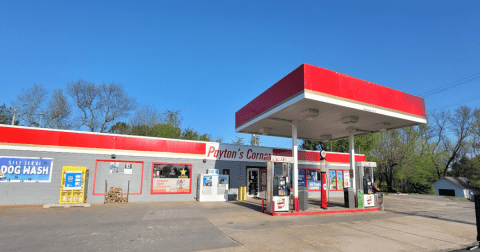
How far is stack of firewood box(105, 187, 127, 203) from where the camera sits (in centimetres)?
1449

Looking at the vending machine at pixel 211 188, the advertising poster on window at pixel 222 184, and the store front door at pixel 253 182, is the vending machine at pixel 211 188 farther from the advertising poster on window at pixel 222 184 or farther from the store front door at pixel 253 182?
the store front door at pixel 253 182

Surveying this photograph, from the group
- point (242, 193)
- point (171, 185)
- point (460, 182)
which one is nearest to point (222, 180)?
point (242, 193)

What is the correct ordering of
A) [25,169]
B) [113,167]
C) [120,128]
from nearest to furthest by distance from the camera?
[25,169] < [113,167] < [120,128]

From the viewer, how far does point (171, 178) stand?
16.2 metres

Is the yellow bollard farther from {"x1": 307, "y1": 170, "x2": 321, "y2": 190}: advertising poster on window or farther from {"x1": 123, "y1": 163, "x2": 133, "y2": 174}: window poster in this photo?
{"x1": 123, "y1": 163, "x2": 133, "y2": 174}: window poster

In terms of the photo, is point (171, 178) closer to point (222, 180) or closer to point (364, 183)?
point (222, 180)

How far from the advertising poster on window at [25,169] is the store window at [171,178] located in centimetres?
571

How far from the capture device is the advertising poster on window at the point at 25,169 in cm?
1293

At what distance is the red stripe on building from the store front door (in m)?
4.29

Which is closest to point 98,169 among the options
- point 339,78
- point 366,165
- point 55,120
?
point 339,78

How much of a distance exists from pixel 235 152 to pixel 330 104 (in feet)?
31.7

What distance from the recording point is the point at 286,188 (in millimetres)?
12211

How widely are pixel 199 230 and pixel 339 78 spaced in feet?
27.2

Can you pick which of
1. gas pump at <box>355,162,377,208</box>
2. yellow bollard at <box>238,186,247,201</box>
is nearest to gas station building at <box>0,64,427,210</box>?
gas pump at <box>355,162,377,208</box>
